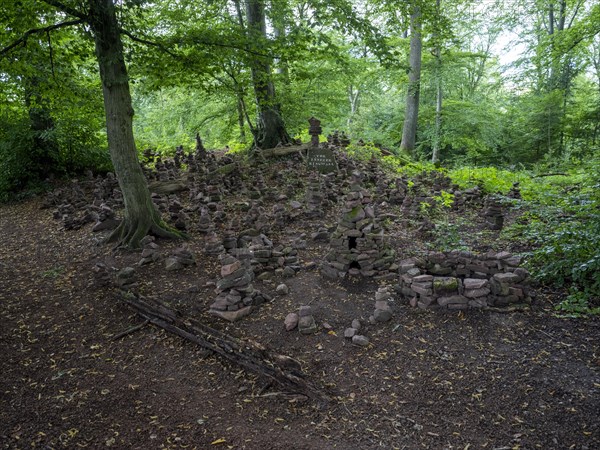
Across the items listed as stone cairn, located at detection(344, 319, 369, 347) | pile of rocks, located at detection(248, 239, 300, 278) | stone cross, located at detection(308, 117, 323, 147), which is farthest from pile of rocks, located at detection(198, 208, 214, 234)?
stone cairn, located at detection(344, 319, 369, 347)

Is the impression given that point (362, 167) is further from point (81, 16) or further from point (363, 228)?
point (81, 16)

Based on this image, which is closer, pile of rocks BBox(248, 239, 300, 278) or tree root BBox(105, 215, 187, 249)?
pile of rocks BBox(248, 239, 300, 278)

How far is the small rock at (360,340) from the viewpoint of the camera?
181 inches

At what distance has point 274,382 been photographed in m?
4.03

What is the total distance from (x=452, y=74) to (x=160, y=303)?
57.0 feet

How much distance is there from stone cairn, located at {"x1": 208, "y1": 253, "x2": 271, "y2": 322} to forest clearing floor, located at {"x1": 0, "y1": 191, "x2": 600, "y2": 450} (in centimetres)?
18

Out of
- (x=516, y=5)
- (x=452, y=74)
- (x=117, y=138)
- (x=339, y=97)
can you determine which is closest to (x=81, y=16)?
(x=117, y=138)

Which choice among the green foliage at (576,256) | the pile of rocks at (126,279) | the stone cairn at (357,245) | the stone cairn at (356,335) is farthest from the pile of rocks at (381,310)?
the pile of rocks at (126,279)

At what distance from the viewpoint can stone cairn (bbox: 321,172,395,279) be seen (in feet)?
20.5

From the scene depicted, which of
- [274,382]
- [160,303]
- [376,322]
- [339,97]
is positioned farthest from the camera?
[339,97]

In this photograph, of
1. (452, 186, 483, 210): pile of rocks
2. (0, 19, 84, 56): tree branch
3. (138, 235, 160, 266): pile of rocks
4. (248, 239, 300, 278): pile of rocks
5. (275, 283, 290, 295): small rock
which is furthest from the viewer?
(452, 186, 483, 210): pile of rocks

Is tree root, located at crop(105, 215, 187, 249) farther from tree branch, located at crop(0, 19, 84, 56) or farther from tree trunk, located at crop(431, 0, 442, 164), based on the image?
tree trunk, located at crop(431, 0, 442, 164)

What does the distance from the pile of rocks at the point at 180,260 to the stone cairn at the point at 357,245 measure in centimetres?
267

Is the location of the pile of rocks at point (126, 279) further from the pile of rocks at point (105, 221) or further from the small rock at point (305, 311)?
the pile of rocks at point (105, 221)
